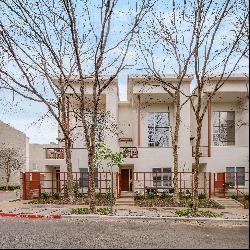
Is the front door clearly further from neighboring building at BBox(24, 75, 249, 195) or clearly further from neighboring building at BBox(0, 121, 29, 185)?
neighboring building at BBox(0, 121, 29, 185)

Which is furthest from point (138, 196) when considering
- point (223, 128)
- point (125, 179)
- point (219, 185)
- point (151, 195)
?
A: point (223, 128)

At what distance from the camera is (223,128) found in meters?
32.8

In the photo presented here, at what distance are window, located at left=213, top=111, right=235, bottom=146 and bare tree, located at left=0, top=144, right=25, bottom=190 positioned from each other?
2955 cm

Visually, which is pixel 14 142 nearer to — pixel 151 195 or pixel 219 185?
pixel 151 195

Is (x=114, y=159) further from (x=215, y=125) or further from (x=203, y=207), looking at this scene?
(x=215, y=125)

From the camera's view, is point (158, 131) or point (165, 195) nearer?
point (165, 195)

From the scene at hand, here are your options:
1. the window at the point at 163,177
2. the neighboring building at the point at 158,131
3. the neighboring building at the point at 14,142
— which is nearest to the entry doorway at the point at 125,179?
the neighboring building at the point at 158,131

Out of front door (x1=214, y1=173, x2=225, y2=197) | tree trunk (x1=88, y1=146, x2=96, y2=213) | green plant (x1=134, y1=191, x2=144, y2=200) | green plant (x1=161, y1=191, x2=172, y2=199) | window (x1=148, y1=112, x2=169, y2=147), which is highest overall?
window (x1=148, y1=112, x2=169, y2=147)

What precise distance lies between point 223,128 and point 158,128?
5845mm

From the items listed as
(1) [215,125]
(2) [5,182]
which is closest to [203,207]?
(1) [215,125]

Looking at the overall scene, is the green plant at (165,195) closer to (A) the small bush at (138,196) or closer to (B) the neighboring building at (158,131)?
(B) the neighboring building at (158,131)

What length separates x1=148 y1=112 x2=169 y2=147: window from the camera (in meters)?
32.3

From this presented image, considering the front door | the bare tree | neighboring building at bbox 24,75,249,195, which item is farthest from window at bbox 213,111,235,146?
the bare tree

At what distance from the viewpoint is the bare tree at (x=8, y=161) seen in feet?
167
